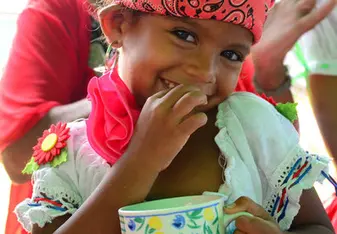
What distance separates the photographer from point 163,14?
2.56 ft

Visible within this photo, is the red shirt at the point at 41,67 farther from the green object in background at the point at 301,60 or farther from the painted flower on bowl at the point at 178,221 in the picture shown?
the painted flower on bowl at the point at 178,221

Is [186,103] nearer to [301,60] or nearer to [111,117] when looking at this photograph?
[111,117]

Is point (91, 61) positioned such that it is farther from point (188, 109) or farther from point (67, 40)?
point (188, 109)

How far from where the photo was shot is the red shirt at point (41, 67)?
3.96 feet

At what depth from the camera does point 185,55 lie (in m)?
0.76

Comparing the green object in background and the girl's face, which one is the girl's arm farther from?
the green object in background

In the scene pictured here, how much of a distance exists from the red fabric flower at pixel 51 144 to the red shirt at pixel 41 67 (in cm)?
34

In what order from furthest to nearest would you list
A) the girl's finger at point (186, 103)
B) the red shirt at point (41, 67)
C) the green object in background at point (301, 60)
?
the green object in background at point (301, 60) < the red shirt at point (41, 67) < the girl's finger at point (186, 103)

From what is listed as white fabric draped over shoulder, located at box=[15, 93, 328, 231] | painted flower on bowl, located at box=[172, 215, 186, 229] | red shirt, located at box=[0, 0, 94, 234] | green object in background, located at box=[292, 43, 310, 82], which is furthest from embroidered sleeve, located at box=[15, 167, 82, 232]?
green object in background, located at box=[292, 43, 310, 82]

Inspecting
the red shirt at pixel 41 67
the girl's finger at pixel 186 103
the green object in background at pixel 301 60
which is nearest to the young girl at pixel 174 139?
the girl's finger at pixel 186 103

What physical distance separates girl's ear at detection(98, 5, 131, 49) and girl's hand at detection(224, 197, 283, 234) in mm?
329

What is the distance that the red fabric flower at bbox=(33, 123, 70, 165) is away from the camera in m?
0.83

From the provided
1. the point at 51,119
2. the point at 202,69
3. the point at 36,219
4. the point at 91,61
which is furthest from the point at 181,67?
the point at 91,61

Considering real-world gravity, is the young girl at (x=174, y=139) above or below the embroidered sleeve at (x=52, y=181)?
above
